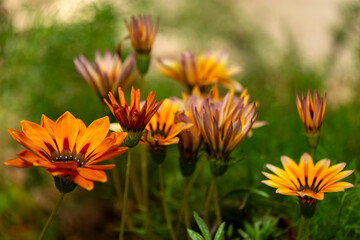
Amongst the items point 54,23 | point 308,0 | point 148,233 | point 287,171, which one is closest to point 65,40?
point 54,23

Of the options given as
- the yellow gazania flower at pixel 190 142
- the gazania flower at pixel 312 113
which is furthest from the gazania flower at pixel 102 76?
the gazania flower at pixel 312 113

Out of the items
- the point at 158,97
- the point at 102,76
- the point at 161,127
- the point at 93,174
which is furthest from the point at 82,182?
the point at 158,97

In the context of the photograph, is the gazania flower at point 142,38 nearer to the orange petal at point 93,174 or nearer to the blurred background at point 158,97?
the blurred background at point 158,97

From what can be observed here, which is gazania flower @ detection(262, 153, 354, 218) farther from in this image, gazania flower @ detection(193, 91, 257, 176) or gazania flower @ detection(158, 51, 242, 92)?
gazania flower @ detection(158, 51, 242, 92)

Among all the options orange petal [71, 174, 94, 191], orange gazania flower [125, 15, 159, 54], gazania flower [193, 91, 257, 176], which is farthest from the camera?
orange gazania flower [125, 15, 159, 54]

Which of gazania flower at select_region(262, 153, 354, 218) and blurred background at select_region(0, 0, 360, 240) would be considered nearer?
gazania flower at select_region(262, 153, 354, 218)

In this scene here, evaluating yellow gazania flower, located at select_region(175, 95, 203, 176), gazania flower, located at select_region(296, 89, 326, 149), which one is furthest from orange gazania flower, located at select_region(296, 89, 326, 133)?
yellow gazania flower, located at select_region(175, 95, 203, 176)
